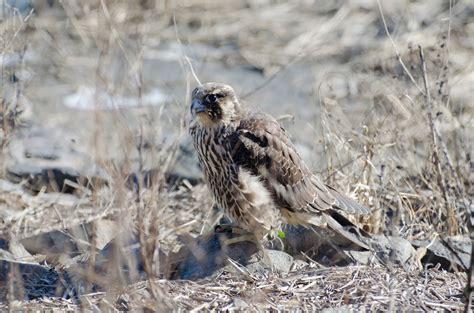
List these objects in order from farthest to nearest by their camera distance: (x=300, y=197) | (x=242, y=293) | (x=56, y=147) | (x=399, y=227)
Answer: (x=56, y=147), (x=399, y=227), (x=300, y=197), (x=242, y=293)

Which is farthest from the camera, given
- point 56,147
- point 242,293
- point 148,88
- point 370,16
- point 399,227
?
point 370,16

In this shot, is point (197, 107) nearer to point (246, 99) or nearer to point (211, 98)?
point (211, 98)

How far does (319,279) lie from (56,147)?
11.3 ft

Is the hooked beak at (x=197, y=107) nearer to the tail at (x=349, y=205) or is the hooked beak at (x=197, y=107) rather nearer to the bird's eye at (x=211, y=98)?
the bird's eye at (x=211, y=98)

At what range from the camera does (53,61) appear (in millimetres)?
10086

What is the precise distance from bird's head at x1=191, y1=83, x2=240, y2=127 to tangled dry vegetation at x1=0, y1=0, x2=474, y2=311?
369mm

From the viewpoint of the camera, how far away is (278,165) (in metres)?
5.66

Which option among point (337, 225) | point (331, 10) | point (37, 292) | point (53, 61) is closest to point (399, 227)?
point (337, 225)

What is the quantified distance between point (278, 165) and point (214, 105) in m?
0.47

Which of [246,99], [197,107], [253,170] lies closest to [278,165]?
[253,170]

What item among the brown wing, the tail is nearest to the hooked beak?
the brown wing

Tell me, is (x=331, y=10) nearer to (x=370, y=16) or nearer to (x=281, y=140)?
(x=370, y=16)

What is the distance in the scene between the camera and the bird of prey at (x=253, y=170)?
18.1 feet

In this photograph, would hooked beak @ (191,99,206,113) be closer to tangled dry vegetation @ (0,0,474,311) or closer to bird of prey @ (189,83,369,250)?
bird of prey @ (189,83,369,250)
